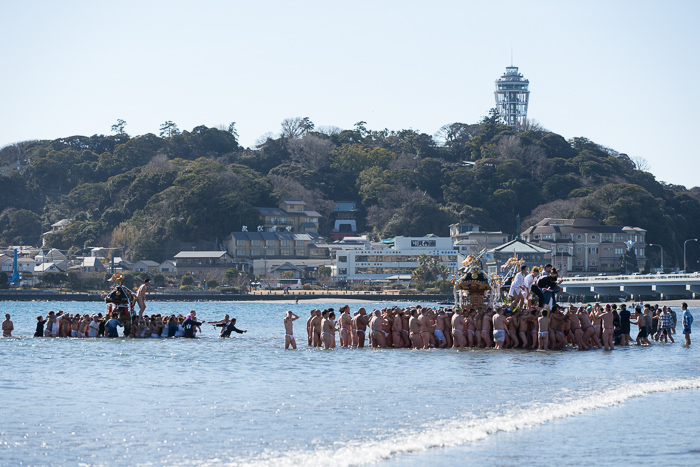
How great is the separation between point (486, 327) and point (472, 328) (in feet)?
1.57

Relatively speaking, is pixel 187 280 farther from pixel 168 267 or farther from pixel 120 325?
pixel 120 325

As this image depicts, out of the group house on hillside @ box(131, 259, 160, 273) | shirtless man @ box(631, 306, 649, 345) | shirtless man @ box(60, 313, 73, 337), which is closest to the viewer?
shirtless man @ box(631, 306, 649, 345)

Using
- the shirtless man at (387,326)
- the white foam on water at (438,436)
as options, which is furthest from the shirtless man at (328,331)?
the white foam on water at (438,436)

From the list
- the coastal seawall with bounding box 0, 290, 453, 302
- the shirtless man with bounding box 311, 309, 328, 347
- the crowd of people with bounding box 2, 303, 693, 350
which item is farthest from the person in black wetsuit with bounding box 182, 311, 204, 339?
the coastal seawall with bounding box 0, 290, 453, 302

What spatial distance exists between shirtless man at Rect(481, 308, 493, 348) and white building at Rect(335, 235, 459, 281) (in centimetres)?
8431

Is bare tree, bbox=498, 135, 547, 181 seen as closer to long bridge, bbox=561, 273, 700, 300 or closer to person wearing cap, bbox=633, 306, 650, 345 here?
long bridge, bbox=561, 273, 700, 300

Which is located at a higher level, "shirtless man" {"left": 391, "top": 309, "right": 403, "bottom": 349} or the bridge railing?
the bridge railing

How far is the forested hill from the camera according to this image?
12444cm

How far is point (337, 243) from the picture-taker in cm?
12550

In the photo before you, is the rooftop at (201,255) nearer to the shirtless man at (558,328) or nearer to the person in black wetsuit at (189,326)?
the person in black wetsuit at (189,326)

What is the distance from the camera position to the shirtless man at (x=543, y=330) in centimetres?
2617

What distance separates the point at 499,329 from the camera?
2633 centimetres

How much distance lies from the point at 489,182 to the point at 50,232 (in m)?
66.9

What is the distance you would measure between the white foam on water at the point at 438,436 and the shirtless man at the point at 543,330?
840 centimetres
